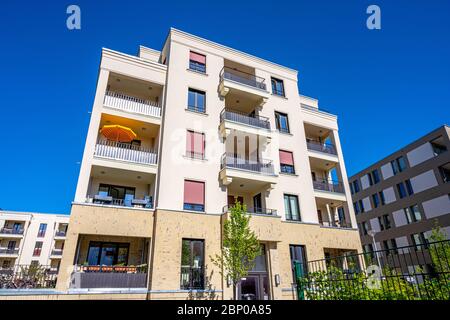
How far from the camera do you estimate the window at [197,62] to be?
2019 centimetres

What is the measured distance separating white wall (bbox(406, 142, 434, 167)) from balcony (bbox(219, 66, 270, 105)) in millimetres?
24795

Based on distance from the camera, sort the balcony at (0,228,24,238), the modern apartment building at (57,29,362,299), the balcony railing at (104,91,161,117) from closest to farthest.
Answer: the modern apartment building at (57,29,362,299)
the balcony railing at (104,91,161,117)
the balcony at (0,228,24,238)

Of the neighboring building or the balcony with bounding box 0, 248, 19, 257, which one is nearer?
the balcony with bounding box 0, 248, 19, 257

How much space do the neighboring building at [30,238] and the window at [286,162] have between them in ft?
134

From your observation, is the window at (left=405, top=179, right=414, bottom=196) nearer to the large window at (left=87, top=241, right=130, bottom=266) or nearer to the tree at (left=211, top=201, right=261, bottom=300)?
the tree at (left=211, top=201, right=261, bottom=300)

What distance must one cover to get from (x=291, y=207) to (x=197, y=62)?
12.9 meters

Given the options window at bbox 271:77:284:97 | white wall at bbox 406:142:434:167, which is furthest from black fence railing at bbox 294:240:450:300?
white wall at bbox 406:142:434:167

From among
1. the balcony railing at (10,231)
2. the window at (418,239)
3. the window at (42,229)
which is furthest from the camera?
the window at (42,229)

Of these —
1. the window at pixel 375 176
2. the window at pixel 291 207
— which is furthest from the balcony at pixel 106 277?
the window at pixel 375 176

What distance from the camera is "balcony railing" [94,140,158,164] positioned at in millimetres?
15289

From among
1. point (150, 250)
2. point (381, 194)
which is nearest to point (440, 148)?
point (381, 194)

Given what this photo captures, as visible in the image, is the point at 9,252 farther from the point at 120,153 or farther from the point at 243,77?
the point at 243,77

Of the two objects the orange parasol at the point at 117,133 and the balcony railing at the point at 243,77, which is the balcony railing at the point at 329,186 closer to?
the balcony railing at the point at 243,77

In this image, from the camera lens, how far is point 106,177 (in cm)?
1634
